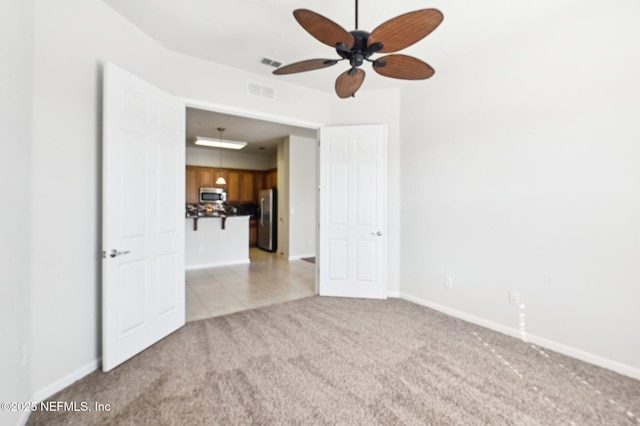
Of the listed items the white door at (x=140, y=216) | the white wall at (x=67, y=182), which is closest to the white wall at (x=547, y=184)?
the white door at (x=140, y=216)

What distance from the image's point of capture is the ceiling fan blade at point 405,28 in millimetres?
1434

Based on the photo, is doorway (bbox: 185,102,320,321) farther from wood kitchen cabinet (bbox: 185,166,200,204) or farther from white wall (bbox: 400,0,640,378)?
white wall (bbox: 400,0,640,378)

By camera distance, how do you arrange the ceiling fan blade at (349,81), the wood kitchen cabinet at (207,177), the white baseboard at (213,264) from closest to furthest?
the ceiling fan blade at (349,81), the white baseboard at (213,264), the wood kitchen cabinet at (207,177)

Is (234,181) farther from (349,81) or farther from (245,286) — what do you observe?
(349,81)

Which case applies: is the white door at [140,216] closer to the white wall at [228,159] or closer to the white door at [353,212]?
the white door at [353,212]

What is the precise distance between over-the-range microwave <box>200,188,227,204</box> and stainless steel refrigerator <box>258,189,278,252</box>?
1.12m

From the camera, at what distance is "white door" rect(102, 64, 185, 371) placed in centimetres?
213

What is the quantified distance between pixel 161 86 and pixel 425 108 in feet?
9.86

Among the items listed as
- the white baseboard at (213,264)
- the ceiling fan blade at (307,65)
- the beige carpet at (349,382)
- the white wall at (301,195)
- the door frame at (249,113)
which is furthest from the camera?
the white wall at (301,195)

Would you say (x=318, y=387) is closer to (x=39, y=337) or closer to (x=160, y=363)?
(x=160, y=363)

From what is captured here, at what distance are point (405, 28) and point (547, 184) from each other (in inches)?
77.6

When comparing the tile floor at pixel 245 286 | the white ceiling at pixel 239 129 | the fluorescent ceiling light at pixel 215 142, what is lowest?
the tile floor at pixel 245 286

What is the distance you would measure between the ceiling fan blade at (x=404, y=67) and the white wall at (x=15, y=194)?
2.08m

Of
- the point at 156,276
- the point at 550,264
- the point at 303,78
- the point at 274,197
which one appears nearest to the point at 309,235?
the point at 274,197
